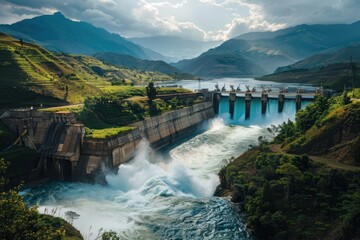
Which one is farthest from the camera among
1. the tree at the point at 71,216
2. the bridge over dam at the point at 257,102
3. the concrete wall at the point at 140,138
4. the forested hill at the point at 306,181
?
the bridge over dam at the point at 257,102

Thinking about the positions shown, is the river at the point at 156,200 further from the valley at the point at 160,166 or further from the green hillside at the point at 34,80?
the green hillside at the point at 34,80

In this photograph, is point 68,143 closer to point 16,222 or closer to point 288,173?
point 288,173

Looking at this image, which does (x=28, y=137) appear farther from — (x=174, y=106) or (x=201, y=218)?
(x=174, y=106)

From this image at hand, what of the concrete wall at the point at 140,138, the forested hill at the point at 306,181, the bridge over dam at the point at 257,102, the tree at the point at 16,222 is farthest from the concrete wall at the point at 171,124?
the tree at the point at 16,222

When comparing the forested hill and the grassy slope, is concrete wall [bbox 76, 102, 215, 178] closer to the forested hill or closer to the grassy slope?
the forested hill

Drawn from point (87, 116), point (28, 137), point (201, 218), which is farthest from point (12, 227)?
point (87, 116)

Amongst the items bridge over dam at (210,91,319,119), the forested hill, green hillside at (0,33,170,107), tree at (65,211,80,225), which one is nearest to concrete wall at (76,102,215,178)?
bridge over dam at (210,91,319,119)
